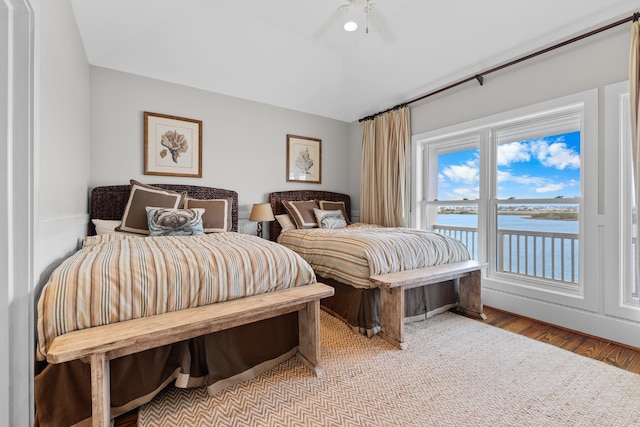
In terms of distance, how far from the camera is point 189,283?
1.38 metres

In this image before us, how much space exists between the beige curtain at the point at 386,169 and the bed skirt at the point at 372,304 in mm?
1197

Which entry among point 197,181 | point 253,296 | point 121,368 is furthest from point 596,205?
point 197,181

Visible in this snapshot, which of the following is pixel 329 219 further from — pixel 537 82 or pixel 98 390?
pixel 98 390

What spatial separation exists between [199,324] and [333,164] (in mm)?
3616

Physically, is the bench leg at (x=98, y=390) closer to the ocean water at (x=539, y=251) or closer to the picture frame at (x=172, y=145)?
the picture frame at (x=172, y=145)

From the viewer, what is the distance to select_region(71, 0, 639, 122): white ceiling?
2344mm

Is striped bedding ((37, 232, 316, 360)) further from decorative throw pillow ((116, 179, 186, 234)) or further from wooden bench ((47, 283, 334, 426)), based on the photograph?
decorative throw pillow ((116, 179, 186, 234))

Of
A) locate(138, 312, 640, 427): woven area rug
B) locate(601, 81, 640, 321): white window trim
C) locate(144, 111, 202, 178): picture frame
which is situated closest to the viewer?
locate(138, 312, 640, 427): woven area rug

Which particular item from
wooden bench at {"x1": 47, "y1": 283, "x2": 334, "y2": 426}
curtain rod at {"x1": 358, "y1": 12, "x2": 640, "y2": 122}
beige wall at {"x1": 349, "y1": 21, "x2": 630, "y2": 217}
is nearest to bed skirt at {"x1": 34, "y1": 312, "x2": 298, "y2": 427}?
wooden bench at {"x1": 47, "y1": 283, "x2": 334, "y2": 426}

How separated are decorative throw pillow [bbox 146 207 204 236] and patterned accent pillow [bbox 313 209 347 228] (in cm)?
154

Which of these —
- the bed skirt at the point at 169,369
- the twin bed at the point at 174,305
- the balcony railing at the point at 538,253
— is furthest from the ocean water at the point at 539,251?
the bed skirt at the point at 169,369

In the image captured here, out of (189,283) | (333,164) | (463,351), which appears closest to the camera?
(189,283)

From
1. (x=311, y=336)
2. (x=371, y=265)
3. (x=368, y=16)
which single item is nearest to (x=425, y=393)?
(x=311, y=336)

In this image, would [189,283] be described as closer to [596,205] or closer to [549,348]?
[549,348]
